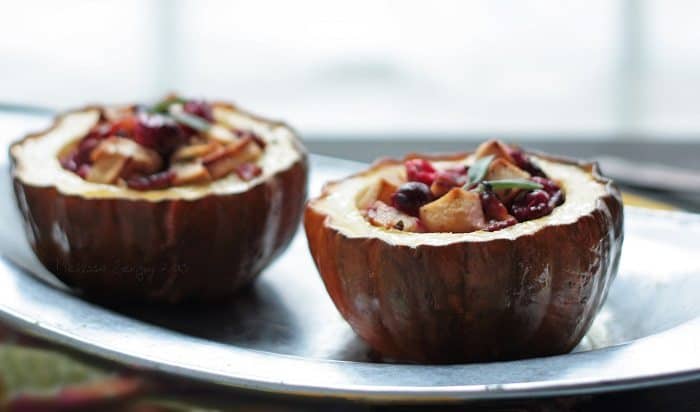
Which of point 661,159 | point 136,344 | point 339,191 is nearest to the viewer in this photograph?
point 136,344

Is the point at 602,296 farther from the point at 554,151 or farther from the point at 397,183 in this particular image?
the point at 554,151

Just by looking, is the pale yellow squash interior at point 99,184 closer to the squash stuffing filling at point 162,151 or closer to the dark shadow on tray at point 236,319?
the squash stuffing filling at point 162,151

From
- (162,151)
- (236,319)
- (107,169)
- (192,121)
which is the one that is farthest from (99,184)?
(236,319)

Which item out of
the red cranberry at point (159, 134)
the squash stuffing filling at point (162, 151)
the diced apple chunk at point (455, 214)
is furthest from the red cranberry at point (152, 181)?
the diced apple chunk at point (455, 214)

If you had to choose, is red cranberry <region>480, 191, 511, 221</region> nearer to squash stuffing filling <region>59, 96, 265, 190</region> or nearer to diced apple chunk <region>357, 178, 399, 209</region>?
diced apple chunk <region>357, 178, 399, 209</region>

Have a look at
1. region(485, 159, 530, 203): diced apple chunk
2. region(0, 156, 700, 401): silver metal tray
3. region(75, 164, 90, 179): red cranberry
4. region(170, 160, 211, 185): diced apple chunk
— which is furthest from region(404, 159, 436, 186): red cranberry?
region(75, 164, 90, 179): red cranberry

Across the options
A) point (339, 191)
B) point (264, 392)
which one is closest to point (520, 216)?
point (339, 191)
